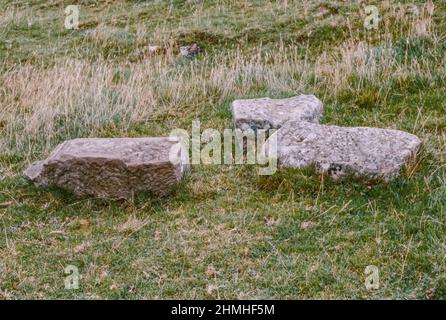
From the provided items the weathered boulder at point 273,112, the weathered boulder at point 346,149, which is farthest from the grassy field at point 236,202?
the weathered boulder at point 273,112

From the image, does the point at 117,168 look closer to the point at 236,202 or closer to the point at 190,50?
the point at 236,202

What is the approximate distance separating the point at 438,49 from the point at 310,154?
4.39 m

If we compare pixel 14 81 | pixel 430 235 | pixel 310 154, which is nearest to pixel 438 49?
pixel 310 154

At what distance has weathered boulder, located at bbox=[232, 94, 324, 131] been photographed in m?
7.27

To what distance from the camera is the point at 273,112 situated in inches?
294

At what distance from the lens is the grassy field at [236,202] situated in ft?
15.6

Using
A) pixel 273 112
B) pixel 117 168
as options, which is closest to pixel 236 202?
pixel 117 168

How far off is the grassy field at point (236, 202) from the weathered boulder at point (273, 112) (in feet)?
1.37

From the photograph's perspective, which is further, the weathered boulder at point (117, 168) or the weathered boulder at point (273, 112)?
the weathered boulder at point (273, 112)

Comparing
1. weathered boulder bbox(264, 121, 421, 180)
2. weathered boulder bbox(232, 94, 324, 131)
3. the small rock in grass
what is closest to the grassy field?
weathered boulder bbox(264, 121, 421, 180)

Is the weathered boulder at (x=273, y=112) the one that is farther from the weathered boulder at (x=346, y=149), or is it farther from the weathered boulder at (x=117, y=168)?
the weathered boulder at (x=117, y=168)

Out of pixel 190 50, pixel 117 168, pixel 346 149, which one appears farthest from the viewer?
pixel 190 50

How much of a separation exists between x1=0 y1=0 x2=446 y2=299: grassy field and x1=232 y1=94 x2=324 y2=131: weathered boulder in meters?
0.42

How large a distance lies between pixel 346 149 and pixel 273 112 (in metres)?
1.64
